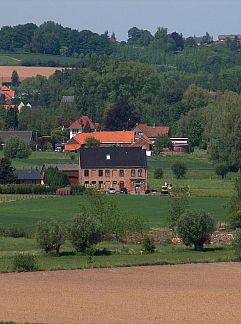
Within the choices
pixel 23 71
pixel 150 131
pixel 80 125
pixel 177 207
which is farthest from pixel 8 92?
pixel 177 207

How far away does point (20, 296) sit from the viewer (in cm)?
3177

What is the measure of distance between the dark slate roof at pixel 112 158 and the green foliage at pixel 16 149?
14.2 metres

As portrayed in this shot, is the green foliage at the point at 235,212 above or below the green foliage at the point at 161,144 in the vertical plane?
above

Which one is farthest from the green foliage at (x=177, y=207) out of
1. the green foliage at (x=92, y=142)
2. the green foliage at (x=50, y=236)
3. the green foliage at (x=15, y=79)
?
the green foliage at (x=15, y=79)

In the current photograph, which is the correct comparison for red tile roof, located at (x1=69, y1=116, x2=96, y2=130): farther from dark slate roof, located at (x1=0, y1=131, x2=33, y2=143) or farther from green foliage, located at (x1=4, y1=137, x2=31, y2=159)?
green foliage, located at (x1=4, y1=137, x2=31, y2=159)

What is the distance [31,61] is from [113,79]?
188 ft

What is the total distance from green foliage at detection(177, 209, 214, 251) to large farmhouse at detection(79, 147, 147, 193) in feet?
99.7

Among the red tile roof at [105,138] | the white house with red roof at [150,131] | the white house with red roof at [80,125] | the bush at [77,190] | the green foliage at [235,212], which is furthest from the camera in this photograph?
the white house with red roof at [80,125]

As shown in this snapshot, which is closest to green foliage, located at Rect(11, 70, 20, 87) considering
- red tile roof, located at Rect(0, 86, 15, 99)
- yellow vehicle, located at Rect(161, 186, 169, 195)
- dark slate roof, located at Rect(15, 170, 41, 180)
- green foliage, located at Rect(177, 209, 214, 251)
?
red tile roof, located at Rect(0, 86, 15, 99)

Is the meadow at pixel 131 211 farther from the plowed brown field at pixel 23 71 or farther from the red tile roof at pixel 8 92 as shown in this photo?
the plowed brown field at pixel 23 71

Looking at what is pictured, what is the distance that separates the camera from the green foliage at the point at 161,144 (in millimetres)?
104625

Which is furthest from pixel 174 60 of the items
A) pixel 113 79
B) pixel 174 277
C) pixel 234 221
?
pixel 174 277

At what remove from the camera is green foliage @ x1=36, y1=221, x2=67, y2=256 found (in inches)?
1733

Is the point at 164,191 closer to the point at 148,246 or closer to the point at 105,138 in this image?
the point at 148,246
